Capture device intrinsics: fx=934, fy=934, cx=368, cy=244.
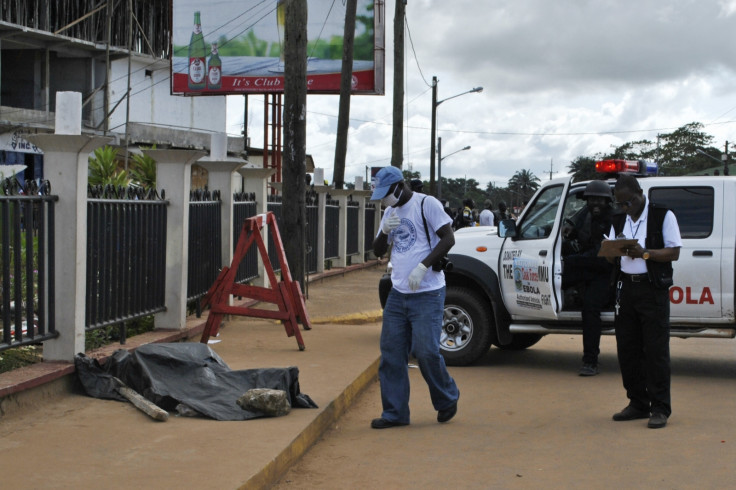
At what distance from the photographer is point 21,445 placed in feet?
18.2

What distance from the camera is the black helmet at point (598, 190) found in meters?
9.01

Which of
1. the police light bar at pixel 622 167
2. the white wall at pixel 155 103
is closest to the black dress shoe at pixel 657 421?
the police light bar at pixel 622 167

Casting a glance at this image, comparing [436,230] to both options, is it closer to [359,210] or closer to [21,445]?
[21,445]

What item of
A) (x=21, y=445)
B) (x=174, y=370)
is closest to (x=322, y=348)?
(x=174, y=370)

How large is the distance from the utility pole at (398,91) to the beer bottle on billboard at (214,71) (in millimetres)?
5984

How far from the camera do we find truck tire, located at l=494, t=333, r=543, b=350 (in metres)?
11.0

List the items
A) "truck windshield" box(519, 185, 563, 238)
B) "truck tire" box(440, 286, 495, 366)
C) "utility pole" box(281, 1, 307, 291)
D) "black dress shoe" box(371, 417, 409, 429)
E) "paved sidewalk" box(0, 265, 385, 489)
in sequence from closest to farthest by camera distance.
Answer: "paved sidewalk" box(0, 265, 385, 489) < "black dress shoe" box(371, 417, 409, 429) < "truck windshield" box(519, 185, 563, 238) < "truck tire" box(440, 286, 495, 366) < "utility pole" box(281, 1, 307, 291)

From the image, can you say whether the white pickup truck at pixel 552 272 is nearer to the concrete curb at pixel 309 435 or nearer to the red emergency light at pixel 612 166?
the red emergency light at pixel 612 166

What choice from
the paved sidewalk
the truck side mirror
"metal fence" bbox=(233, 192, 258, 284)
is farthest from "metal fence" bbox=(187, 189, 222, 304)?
the truck side mirror

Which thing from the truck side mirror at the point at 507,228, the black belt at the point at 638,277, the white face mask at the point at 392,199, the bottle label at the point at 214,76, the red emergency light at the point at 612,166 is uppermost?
the bottle label at the point at 214,76

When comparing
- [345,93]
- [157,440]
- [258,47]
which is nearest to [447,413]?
[157,440]

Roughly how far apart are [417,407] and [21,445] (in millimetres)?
3468

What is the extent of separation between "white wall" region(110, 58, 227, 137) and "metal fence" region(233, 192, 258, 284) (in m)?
27.4

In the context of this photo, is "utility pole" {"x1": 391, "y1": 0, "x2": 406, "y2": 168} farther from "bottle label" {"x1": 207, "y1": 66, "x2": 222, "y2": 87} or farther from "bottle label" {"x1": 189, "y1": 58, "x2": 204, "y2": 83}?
"bottle label" {"x1": 189, "y1": 58, "x2": 204, "y2": 83}
